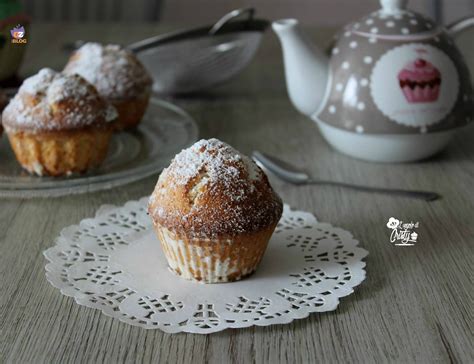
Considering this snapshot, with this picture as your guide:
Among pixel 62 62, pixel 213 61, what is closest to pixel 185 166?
pixel 213 61

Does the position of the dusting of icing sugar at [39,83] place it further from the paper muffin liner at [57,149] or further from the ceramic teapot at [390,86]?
the ceramic teapot at [390,86]

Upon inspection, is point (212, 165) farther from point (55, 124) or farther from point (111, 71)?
point (111, 71)

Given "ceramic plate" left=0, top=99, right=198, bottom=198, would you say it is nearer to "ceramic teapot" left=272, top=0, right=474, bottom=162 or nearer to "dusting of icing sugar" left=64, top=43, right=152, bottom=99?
"dusting of icing sugar" left=64, top=43, right=152, bottom=99

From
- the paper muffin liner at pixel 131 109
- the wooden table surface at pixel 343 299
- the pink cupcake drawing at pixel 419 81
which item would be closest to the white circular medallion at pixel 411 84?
the pink cupcake drawing at pixel 419 81

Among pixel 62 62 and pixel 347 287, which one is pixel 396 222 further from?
pixel 62 62

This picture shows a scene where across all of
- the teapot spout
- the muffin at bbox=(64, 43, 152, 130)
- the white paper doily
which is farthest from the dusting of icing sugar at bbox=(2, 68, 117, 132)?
the teapot spout

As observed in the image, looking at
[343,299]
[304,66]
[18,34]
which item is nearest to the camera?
[343,299]

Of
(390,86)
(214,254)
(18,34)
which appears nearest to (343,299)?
(214,254)
